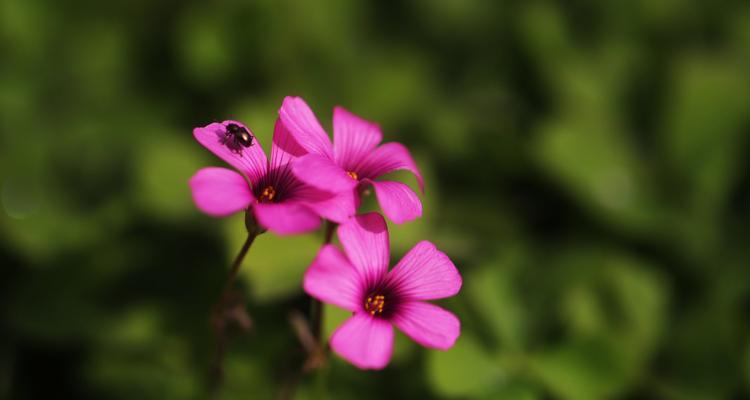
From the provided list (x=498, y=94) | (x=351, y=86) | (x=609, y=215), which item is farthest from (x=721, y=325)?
(x=351, y=86)

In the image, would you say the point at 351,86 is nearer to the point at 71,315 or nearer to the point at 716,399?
the point at 71,315

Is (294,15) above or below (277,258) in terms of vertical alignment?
above

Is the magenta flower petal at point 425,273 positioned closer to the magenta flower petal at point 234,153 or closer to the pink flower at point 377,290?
the pink flower at point 377,290

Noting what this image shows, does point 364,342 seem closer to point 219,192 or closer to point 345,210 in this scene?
point 345,210

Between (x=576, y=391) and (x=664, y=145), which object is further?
(x=664, y=145)

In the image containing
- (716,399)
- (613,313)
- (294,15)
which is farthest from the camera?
(294,15)

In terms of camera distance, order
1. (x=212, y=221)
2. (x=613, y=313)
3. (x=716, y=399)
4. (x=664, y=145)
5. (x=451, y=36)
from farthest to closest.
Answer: (x=451, y=36) → (x=664, y=145) → (x=212, y=221) → (x=613, y=313) → (x=716, y=399)

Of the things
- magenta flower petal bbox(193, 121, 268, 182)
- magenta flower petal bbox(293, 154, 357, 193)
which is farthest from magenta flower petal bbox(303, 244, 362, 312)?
magenta flower petal bbox(193, 121, 268, 182)

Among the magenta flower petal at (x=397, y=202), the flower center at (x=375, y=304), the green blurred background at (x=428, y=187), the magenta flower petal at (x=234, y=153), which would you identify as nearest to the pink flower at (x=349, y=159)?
the magenta flower petal at (x=397, y=202)
